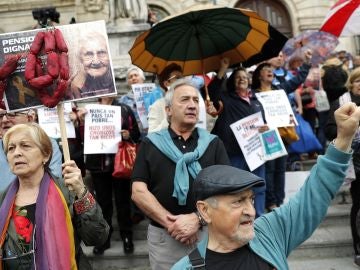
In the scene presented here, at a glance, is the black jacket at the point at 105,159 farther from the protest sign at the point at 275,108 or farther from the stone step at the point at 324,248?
the stone step at the point at 324,248

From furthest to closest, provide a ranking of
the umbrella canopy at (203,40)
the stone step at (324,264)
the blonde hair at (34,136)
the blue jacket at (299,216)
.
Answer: the stone step at (324,264) < the umbrella canopy at (203,40) < the blonde hair at (34,136) < the blue jacket at (299,216)

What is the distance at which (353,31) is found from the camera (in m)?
4.83

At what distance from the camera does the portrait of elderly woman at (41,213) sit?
2318 mm

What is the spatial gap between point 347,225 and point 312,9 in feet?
56.9

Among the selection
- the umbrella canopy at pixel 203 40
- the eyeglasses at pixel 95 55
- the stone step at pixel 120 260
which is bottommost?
the stone step at pixel 120 260

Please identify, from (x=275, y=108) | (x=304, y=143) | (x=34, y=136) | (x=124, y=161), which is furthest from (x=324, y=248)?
(x=34, y=136)

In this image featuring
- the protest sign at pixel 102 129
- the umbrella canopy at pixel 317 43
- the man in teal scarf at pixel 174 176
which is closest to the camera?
the man in teal scarf at pixel 174 176

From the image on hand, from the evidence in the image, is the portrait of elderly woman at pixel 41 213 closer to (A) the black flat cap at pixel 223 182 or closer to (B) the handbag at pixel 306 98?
(A) the black flat cap at pixel 223 182

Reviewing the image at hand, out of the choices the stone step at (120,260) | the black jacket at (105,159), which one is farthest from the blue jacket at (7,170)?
the stone step at (120,260)

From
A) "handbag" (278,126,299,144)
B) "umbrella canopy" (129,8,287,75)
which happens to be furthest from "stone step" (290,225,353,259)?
"umbrella canopy" (129,8,287,75)

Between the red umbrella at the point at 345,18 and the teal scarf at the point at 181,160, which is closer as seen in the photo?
the teal scarf at the point at 181,160

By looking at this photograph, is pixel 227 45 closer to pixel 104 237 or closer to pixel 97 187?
pixel 97 187

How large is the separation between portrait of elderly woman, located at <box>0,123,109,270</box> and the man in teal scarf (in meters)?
0.50

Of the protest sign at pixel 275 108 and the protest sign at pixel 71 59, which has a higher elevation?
the protest sign at pixel 71 59
